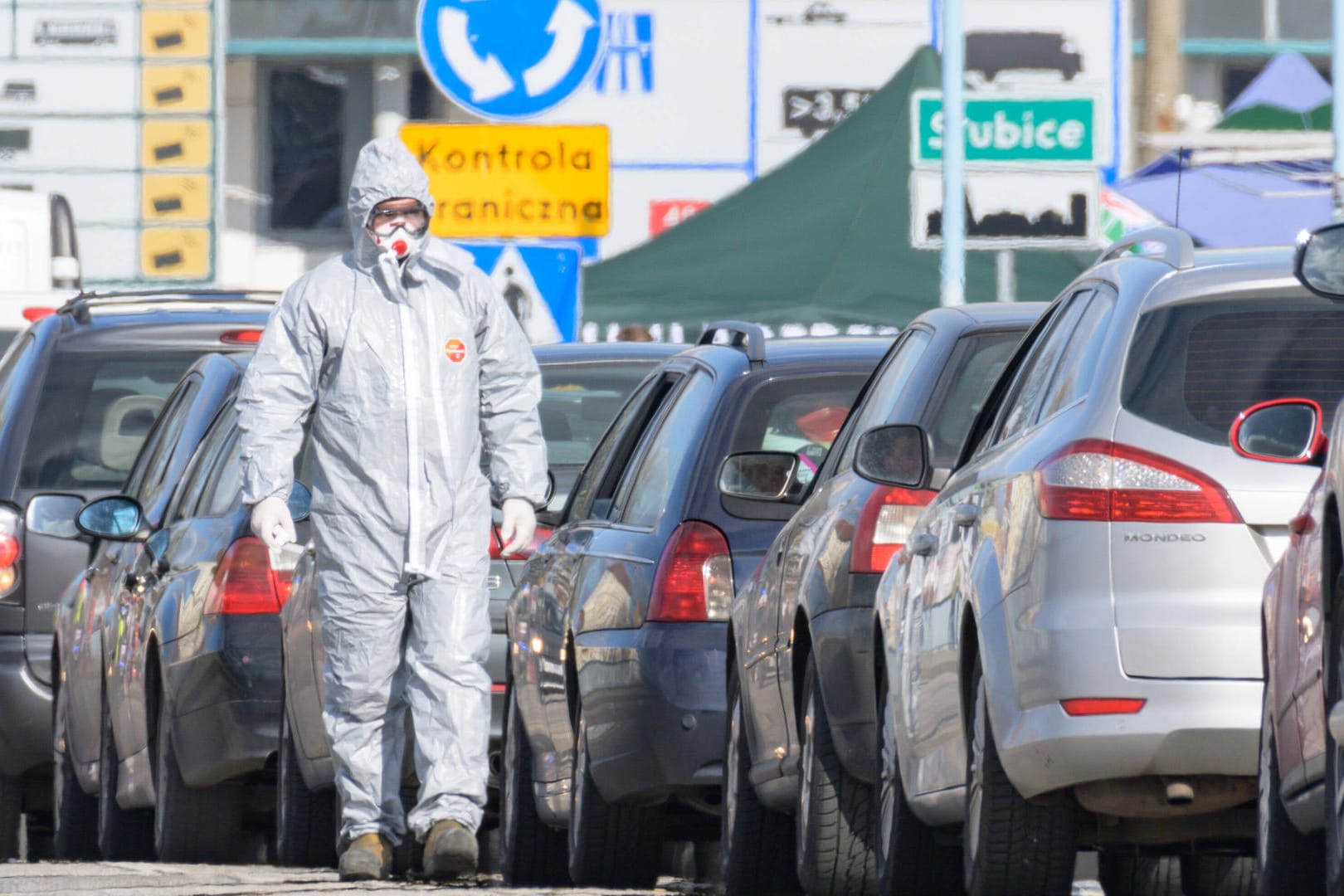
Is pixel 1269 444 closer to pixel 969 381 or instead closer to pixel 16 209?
pixel 969 381

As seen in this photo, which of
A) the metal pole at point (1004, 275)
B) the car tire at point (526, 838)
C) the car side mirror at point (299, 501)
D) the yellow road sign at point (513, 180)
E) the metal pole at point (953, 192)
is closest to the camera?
the car side mirror at point (299, 501)

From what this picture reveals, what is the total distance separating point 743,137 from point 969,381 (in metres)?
20.5

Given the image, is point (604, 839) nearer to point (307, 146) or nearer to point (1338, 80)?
point (1338, 80)

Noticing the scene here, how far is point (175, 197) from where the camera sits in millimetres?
29000

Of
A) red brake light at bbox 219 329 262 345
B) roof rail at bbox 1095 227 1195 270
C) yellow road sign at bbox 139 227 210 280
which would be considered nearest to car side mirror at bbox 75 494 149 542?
red brake light at bbox 219 329 262 345

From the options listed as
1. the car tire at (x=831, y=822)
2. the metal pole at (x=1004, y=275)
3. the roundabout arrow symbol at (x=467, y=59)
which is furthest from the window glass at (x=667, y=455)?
the metal pole at (x=1004, y=275)

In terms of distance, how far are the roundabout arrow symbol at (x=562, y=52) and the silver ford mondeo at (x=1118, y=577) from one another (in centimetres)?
767

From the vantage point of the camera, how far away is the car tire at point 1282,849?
562cm

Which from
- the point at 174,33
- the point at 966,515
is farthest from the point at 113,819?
the point at 174,33

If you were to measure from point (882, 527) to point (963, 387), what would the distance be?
21.3 inches

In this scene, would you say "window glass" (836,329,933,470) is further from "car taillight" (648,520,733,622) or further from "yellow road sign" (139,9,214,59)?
"yellow road sign" (139,9,214,59)

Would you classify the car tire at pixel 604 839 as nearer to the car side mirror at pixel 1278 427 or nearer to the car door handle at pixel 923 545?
the car door handle at pixel 923 545

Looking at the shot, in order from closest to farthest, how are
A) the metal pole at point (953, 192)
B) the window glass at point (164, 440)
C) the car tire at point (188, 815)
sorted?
the car tire at point (188, 815) < the window glass at point (164, 440) < the metal pole at point (953, 192)

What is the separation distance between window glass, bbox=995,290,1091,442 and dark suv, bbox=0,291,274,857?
5180mm
